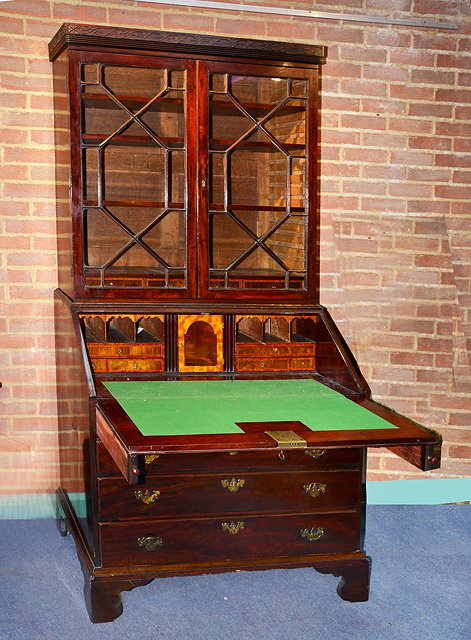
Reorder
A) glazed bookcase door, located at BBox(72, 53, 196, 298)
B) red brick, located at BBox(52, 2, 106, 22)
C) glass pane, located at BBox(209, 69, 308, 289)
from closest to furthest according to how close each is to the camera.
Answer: glazed bookcase door, located at BBox(72, 53, 196, 298), glass pane, located at BBox(209, 69, 308, 289), red brick, located at BBox(52, 2, 106, 22)

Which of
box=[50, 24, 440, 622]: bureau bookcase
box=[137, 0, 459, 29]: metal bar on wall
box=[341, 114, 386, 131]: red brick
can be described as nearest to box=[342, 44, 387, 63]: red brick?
box=[137, 0, 459, 29]: metal bar on wall

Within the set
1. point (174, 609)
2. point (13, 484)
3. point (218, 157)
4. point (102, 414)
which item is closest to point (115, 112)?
point (218, 157)

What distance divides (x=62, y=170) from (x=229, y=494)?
1357 mm

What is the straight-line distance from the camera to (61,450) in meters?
3.03

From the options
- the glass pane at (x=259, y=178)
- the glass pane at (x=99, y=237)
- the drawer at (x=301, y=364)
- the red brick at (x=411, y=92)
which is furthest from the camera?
the red brick at (x=411, y=92)

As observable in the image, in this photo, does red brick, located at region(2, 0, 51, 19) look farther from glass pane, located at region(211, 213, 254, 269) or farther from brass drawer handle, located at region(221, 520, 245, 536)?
brass drawer handle, located at region(221, 520, 245, 536)

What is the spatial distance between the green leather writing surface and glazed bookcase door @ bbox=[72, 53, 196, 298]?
1.28 feet

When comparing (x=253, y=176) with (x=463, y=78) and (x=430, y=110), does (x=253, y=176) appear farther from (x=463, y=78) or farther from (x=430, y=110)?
(x=463, y=78)

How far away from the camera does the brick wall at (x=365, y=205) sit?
9.82 feet

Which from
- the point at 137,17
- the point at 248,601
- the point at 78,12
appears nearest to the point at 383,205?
the point at 137,17

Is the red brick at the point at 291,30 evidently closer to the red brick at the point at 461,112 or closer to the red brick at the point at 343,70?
the red brick at the point at 343,70

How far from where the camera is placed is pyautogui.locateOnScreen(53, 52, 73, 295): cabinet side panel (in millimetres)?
2633

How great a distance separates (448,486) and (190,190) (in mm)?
1911

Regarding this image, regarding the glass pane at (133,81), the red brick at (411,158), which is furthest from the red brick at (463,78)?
the glass pane at (133,81)
